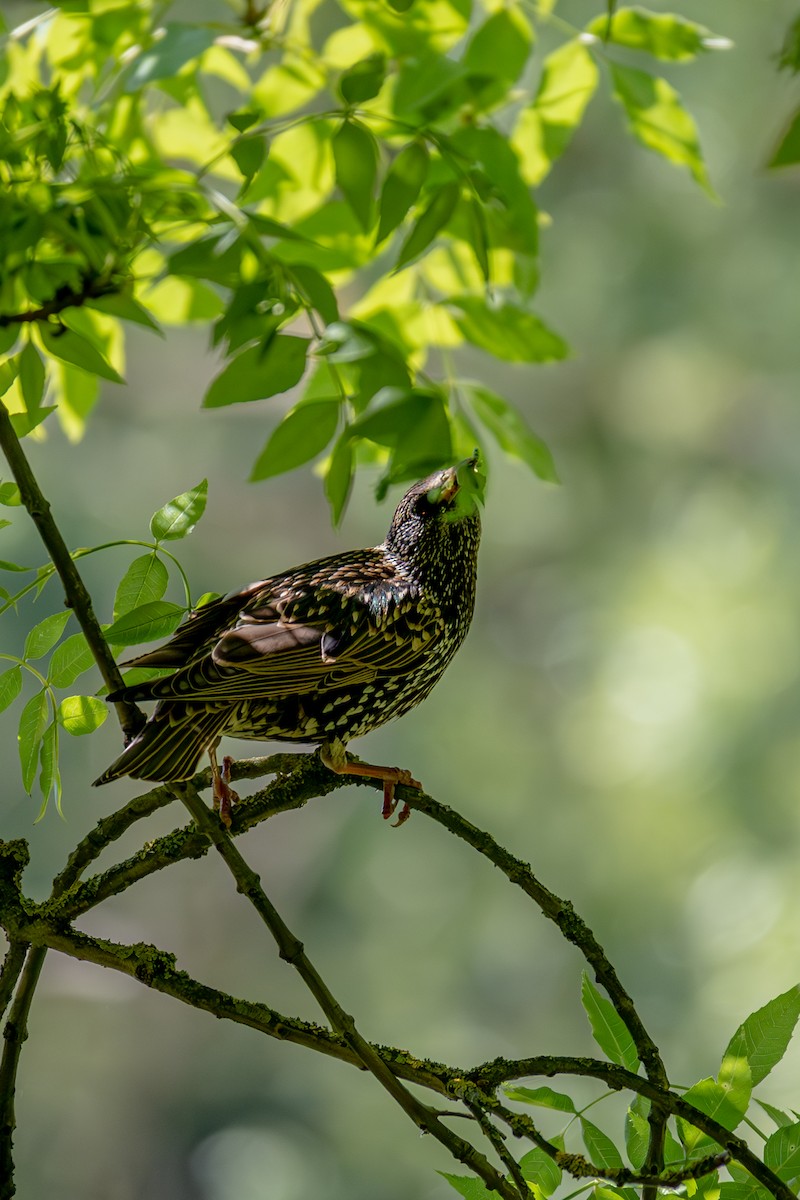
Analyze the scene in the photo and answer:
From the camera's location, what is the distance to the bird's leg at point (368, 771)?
1.83 metres

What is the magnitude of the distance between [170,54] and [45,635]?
649mm

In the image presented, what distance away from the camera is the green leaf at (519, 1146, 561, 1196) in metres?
1.22

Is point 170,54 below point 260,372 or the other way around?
the other way around

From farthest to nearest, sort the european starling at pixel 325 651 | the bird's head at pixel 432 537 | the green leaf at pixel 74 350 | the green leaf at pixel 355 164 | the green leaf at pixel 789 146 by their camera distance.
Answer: the bird's head at pixel 432 537 → the european starling at pixel 325 651 → the green leaf at pixel 355 164 → the green leaf at pixel 74 350 → the green leaf at pixel 789 146

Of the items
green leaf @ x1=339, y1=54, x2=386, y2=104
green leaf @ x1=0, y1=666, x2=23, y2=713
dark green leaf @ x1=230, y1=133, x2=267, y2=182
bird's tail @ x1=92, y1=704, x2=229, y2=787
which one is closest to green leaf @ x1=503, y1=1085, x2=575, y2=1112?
bird's tail @ x1=92, y1=704, x2=229, y2=787

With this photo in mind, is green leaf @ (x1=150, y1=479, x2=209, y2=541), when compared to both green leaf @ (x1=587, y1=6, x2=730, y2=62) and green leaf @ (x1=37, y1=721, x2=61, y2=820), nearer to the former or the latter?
green leaf @ (x1=37, y1=721, x2=61, y2=820)

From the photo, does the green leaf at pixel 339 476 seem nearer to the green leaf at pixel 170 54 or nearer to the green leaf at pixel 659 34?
the green leaf at pixel 170 54

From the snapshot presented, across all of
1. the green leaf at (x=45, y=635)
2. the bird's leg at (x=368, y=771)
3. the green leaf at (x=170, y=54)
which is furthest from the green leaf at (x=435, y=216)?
the bird's leg at (x=368, y=771)

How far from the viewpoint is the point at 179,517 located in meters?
1.34

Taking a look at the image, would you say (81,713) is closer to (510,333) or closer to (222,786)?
(222,786)

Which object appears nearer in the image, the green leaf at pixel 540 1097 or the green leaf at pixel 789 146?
the green leaf at pixel 789 146

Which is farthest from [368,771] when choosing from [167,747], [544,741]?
[544,741]

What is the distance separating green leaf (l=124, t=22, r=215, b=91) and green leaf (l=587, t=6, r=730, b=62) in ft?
2.19

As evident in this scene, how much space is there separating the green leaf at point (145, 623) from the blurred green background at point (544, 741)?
548 centimetres
